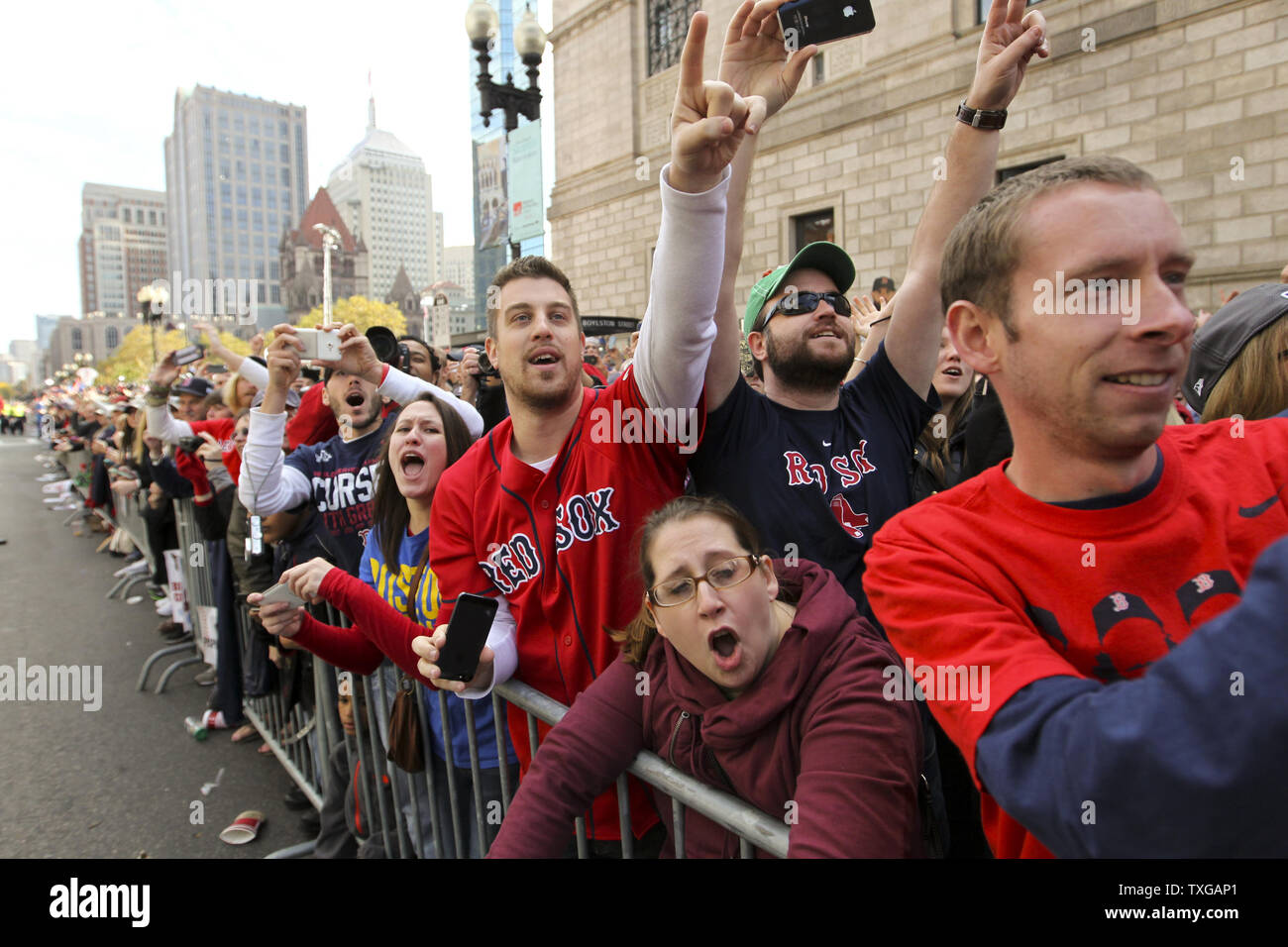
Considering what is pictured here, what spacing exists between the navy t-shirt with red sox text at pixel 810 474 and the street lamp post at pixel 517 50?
879 cm

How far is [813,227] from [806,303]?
1473 centimetres

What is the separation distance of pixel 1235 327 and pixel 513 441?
2.04m

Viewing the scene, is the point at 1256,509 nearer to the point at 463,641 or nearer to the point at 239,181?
the point at 463,641

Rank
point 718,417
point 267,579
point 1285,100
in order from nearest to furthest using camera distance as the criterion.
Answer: point 718,417 → point 267,579 → point 1285,100

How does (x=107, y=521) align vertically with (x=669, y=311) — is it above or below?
below

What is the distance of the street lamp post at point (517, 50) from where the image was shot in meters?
10.5

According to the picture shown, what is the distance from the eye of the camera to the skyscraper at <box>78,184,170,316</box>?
10856 cm

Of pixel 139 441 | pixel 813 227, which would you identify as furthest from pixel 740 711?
pixel 813 227

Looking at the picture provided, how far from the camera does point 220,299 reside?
3.92m

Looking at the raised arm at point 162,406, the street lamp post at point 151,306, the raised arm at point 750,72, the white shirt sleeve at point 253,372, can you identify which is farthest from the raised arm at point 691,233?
the street lamp post at point 151,306

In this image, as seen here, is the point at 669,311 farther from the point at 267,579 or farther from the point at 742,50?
the point at 267,579

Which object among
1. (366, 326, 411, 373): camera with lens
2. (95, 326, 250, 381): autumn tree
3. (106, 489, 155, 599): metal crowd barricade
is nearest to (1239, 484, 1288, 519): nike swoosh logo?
(366, 326, 411, 373): camera with lens

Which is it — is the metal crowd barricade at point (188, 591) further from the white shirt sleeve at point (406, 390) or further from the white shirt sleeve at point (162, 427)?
the white shirt sleeve at point (406, 390)
